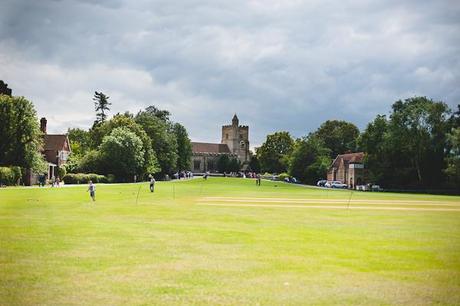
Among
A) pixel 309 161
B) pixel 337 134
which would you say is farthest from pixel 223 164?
pixel 309 161

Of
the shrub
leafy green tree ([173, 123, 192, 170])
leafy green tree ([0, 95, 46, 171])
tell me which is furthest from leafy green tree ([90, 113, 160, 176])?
leafy green tree ([0, 95, 46, 171])

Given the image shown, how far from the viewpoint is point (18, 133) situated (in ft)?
193

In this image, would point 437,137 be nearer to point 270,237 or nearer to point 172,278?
point 270,237

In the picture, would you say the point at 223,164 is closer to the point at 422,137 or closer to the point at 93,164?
the point at 93,164

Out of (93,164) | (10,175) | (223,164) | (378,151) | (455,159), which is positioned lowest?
(10,175)

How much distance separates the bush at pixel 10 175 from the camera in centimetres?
5410

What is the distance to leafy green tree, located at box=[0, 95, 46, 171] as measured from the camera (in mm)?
Result: 57388

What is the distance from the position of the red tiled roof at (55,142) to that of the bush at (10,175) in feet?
111

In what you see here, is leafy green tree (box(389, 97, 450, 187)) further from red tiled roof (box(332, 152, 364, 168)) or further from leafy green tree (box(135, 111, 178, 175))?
leafy green tree (box(135, 111, 178, 175))

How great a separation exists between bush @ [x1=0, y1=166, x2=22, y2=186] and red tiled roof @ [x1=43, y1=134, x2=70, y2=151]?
111 feet

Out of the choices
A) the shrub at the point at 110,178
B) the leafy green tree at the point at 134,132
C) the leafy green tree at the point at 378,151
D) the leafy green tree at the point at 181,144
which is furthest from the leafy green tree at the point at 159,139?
the leafy green tree at the point at 378,151

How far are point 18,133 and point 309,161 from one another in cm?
6649

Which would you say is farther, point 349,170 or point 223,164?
point 223,164

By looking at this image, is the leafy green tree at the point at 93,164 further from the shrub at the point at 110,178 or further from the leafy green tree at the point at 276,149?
the leafy green tree at the point at 276,149
